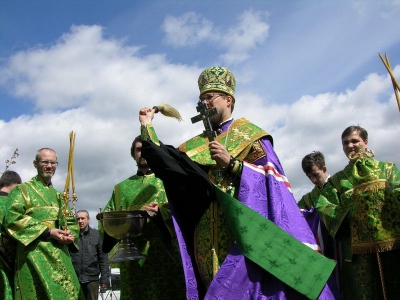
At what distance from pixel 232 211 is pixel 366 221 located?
1.67m

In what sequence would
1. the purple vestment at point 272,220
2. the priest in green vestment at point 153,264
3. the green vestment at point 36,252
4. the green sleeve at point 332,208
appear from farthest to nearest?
the green vestment at point 36,252 → the priest in green vestment at point 153,264 → the green sleeve at point 332,208 → the purple vestment at point 272,220

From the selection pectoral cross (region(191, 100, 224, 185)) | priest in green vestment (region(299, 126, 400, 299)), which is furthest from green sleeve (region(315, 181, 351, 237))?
pectoral cross (region(191, 100, 224, 185))

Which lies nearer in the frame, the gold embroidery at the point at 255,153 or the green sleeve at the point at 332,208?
the gold embroidery at the point at 255,153

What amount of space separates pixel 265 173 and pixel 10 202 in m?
3.50

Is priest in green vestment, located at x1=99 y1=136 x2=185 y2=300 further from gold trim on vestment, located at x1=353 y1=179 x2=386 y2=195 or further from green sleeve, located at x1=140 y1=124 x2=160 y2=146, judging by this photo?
gold trim on vestment, located at x1=353 y1=179 x2=386 y2=195

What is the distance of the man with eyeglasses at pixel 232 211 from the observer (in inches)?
145

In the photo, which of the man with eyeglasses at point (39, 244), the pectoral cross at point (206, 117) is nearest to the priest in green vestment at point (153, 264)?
the man with eyeglasses at point (39, 244)

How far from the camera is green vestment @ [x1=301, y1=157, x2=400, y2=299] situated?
15.4ft

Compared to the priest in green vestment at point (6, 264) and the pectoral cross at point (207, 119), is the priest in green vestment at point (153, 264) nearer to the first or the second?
the pectoral cross at point (207, 119)

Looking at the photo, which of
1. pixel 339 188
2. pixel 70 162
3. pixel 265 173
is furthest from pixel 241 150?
pixel 70 162

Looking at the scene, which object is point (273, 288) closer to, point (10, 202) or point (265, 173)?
point (265, 173)

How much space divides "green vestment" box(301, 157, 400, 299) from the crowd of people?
0.03ft

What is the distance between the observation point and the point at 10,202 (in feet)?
19.8

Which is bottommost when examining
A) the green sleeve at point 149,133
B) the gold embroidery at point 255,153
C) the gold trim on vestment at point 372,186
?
the gold trim on vestment at point 372,186
